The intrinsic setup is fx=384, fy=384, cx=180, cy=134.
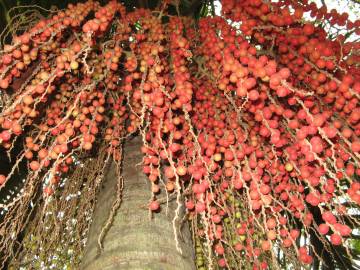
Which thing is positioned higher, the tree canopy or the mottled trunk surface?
the tree canopy

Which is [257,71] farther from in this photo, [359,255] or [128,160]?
[359,255]

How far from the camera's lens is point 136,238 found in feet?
5.32

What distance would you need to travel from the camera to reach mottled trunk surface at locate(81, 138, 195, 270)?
1536 millimetres

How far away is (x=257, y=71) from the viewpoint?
4.53 feet

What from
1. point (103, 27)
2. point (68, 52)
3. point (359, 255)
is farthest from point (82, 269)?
point (359, 255)

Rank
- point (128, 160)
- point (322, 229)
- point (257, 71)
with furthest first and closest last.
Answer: point (128, 160)
point (322, 229)
point (257, 71)

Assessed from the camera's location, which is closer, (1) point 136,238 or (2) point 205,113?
(1) point 136,238

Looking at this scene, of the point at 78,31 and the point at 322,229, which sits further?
the point at 78,31

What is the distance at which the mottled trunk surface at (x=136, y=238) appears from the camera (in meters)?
1.54

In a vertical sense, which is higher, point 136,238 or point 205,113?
point 205,113

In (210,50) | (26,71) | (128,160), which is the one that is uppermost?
(210,50)

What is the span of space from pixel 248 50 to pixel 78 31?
2.74 feet

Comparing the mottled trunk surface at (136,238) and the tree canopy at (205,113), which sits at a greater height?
the tree canopy at (205,113)

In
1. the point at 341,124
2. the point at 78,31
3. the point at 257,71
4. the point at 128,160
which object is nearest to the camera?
the point at 257,71
